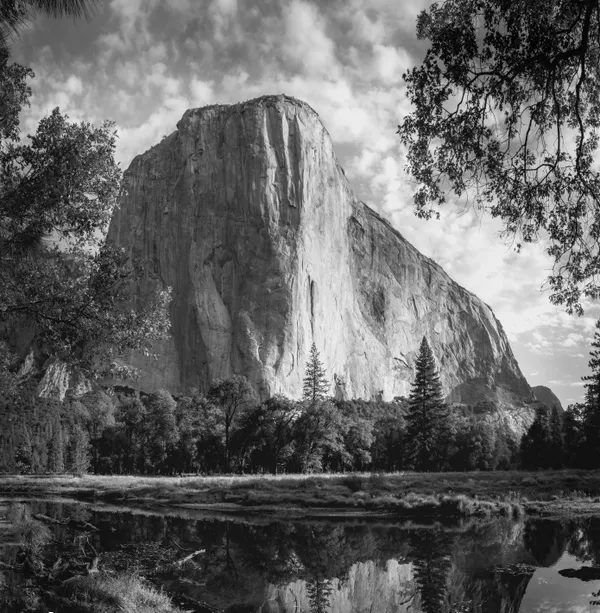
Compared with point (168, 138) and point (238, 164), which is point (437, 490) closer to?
point (238, 164)

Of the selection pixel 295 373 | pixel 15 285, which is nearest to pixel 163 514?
pixel 15 285

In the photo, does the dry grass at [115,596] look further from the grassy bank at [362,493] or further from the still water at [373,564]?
the grassy bank at [362,493]

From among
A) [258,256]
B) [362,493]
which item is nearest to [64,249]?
[362,493]

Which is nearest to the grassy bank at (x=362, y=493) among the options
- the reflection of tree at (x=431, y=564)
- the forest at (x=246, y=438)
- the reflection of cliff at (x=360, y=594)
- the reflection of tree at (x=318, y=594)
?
the reflection of tree at (x=431, y=564)

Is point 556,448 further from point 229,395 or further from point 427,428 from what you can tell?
point 229,395

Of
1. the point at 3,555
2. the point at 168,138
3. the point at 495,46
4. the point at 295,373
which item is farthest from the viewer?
the point at 168,138

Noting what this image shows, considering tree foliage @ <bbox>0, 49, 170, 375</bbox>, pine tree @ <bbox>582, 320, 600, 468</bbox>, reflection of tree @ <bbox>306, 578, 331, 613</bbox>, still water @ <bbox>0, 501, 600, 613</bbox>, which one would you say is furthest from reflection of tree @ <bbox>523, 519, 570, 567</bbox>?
pine tree @ <bbox>582, 320, 600, 468</bbox>
